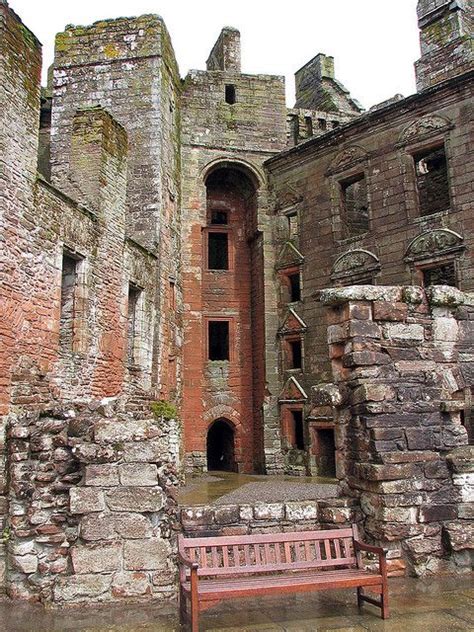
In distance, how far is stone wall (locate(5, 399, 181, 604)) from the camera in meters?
5.78

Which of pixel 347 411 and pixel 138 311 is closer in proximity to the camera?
pixel 347 411

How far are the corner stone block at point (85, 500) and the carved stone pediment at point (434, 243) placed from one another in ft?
40.2

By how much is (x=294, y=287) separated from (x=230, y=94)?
7.29 metres

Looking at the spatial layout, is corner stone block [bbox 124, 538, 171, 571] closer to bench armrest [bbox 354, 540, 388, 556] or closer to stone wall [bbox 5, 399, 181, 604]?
stone wall [bbox 5, 399, 181, 604]

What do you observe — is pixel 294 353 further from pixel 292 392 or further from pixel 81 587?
pixel 81 587

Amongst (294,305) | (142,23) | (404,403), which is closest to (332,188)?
(294,305)

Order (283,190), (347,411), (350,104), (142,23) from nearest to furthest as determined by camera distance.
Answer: (347,411), (142,23), (283,190), (350,104)

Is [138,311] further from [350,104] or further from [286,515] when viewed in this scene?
[350,104]

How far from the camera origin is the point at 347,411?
7.64 m

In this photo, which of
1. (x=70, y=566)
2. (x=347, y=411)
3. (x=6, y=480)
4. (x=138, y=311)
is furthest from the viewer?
(x=138, y=311)

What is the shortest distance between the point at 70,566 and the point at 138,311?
8.92 metres

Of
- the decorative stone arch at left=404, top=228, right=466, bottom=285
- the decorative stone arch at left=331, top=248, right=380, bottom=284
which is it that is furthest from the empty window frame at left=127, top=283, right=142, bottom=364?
the decorative stone arch at left=404, top=228, right=466, bottom=285

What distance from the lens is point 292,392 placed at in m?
19.0

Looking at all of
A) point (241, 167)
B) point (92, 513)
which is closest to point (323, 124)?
point (241, 167)
